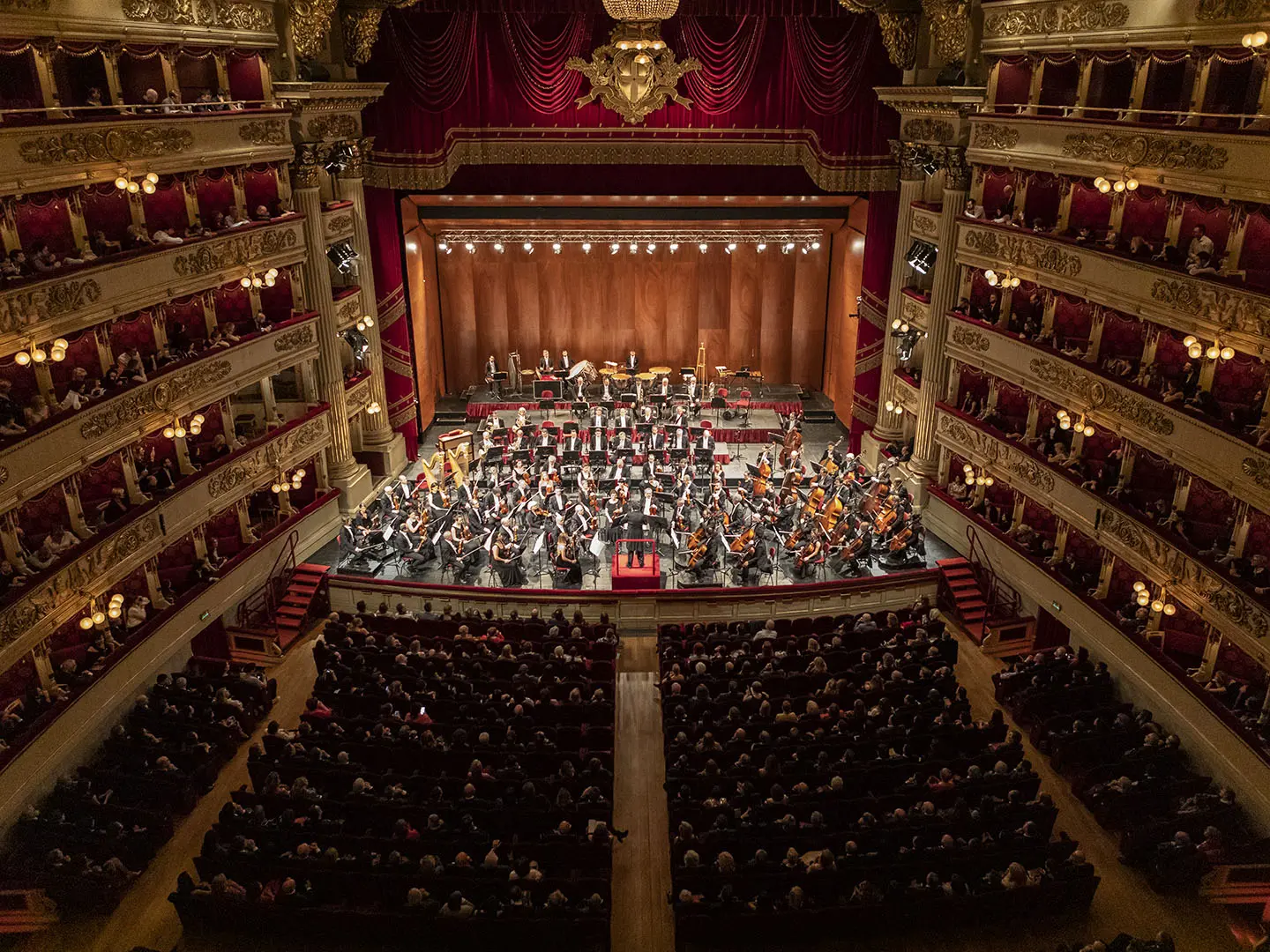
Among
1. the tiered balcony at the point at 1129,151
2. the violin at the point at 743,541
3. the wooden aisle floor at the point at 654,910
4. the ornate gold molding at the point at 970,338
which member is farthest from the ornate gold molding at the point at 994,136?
the wooden aisle floor at the point at 654,910

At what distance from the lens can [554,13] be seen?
68.6ft

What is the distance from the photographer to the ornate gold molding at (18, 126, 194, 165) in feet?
41.9

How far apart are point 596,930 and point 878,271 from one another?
54.1 ft

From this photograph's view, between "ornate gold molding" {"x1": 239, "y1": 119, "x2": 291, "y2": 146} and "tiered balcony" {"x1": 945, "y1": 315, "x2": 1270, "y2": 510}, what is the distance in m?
12.9

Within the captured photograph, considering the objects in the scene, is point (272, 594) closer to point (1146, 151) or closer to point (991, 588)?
point (991, 588)

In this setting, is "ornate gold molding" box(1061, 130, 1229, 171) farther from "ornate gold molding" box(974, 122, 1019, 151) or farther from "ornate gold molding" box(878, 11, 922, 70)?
"ornate gold molding" box(878, 11, 922, 70)

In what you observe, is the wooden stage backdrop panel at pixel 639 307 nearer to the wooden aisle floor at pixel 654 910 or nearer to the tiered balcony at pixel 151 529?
the tiered balcony at pixel 151 529

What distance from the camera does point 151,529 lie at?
49.3 feet

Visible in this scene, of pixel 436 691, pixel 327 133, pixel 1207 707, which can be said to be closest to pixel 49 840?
pixel 436 691

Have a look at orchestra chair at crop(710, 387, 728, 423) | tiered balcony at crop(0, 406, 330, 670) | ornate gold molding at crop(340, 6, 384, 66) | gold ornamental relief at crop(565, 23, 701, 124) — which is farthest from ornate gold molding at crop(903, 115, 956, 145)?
tiered balcony at crop(0, 406, 330, 670)

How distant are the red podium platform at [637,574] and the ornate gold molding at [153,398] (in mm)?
7537

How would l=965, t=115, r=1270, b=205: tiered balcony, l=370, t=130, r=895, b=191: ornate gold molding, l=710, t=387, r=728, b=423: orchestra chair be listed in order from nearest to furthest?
1. l=965, t=115, r=1270, b=205: tiered balcony
2. l=370, t=130, r=895, b=191: ornate gold molding
3. l=710, t=387, r=728, b=423: orchestra chair

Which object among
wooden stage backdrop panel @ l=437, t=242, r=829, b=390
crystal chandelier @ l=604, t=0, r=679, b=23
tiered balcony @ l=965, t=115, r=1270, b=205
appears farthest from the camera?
wooden stage backdrop panel @ l=437, t=242, r=829, b=390

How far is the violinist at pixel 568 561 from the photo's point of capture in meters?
17.8
